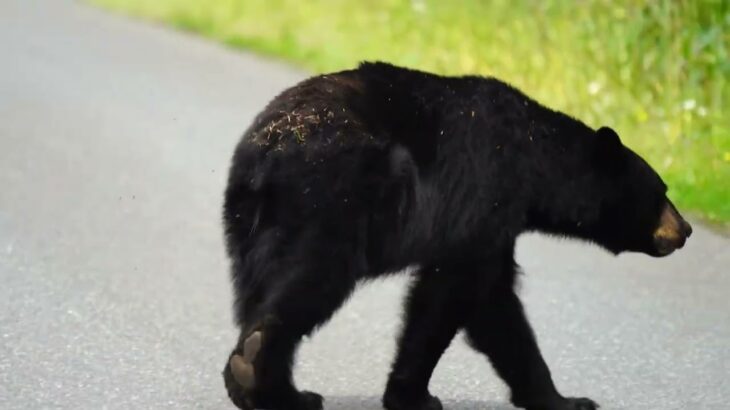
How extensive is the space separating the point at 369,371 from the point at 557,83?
6345 millimetres

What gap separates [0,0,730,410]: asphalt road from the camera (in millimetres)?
5973

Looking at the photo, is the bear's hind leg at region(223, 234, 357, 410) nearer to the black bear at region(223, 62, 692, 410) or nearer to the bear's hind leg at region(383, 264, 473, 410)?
the black bear at region(223, 62, 692, 410)

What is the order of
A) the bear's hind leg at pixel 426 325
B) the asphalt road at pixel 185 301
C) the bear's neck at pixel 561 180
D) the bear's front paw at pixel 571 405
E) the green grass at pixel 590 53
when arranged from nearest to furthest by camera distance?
the bear's hind leg at pixel 426 325
the bear's neck at pixel 561 180
the bear's front paw at pixel 571 405
the asphalt road at pixel 185 301
the green grass at pixel 590 53

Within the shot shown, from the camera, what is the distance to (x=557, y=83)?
12250 millimetres

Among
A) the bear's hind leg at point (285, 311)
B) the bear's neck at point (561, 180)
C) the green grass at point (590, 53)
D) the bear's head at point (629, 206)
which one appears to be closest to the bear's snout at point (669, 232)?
the bear's head at point (629, 206)

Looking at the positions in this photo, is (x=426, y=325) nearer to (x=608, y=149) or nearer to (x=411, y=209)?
(x=411, y=209)

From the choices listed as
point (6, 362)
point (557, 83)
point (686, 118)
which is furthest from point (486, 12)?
point (6, 362)

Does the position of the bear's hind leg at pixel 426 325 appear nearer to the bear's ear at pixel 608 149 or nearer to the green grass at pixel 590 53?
the bear's ear at pixel 608 149

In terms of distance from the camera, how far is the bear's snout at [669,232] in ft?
18.4

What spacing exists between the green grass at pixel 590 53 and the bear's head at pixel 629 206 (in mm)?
3519

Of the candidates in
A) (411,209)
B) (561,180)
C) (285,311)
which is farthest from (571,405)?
(285,311)

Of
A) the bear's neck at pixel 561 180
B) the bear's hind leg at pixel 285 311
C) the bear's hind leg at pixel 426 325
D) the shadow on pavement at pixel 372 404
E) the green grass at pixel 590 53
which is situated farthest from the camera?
the green grass at pixel 590 53

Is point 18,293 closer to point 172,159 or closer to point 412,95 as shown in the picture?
point 412,95

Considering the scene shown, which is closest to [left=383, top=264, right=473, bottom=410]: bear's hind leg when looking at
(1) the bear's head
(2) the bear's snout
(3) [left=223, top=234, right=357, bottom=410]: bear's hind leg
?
(3) [left=223, top=234, right=357, bottom=410]: bear's hind leg
